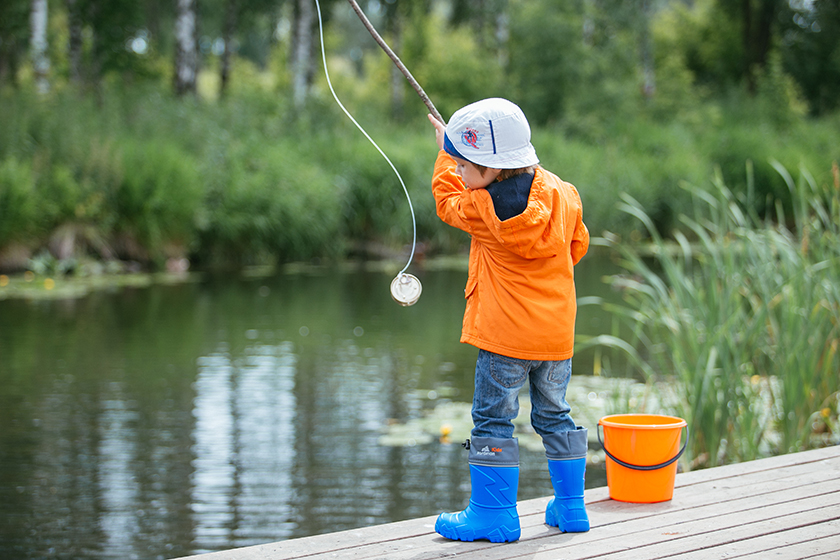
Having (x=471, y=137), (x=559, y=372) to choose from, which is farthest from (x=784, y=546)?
(x=471, y=137)

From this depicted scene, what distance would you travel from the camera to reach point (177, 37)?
1545 centimetres

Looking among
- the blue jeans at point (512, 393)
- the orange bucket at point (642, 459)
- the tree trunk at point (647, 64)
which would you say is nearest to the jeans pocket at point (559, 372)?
the blue jeans at point (512, 393)

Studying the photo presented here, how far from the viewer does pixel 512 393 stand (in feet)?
7.77

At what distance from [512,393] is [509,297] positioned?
0.84 ft

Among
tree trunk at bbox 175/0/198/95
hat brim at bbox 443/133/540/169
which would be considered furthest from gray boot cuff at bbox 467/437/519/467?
tree trunk at bbox 175/0/198/95

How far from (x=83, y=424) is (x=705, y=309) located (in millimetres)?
3135

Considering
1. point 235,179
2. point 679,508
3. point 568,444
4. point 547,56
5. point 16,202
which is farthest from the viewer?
point 547,56

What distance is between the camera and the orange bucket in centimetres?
259

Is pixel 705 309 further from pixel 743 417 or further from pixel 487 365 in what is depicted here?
pixel 487 365

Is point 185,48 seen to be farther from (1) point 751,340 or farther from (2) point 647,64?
(2) point 647,64

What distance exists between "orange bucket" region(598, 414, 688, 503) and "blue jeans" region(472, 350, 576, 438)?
0.87 feet

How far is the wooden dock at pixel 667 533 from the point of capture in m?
2.23

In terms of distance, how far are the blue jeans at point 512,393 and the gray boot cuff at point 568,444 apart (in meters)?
0.02

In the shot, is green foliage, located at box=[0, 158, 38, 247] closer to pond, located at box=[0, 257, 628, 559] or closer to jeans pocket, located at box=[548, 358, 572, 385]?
pond, located at box=[0, 257, 628, 559]
